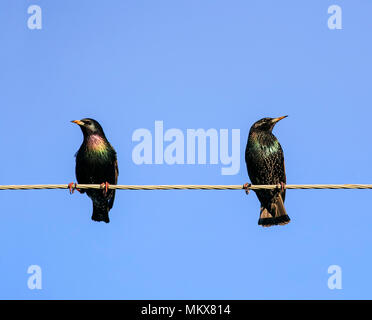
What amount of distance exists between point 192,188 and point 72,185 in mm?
1622

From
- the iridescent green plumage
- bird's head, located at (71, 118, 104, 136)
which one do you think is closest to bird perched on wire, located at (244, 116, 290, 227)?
the iridescent green plumage

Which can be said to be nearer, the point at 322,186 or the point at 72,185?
the point at 322,186

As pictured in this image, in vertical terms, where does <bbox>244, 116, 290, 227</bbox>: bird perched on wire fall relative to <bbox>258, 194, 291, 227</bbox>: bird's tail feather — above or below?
above

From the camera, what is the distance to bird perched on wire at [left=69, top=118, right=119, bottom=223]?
8094 millimetres

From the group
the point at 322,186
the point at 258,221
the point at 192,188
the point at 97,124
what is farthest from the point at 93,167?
the point at 322,186

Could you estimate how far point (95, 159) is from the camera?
8086 millimetres

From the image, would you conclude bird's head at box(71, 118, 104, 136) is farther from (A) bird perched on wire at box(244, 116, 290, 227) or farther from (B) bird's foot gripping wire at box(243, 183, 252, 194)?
(B) bird's foot gripping wire at box(243, 183, 252, 194)

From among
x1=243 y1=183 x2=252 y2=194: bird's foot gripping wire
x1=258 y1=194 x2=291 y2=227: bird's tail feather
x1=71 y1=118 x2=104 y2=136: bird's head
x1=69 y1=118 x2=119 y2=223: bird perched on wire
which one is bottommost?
x1=258 y1=194 x2=291 y2=227: bird's tail feather

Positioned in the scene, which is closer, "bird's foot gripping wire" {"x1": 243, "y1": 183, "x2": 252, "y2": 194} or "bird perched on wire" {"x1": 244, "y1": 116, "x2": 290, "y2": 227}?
"bird's foot gripping wire" {"x1": 243, "y1": 183, "x2": 252, "y2": 194}

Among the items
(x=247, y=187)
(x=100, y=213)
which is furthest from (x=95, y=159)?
(x=247, y=187)

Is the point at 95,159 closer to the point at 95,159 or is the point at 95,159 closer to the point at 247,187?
the point at 95,159

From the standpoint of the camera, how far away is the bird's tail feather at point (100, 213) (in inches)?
328

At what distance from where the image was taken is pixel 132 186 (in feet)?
19.5
